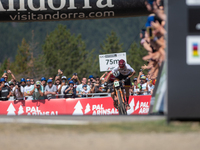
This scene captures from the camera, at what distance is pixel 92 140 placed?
5.02 m

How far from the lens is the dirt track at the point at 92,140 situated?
468cm

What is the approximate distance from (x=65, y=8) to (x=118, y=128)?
8427 millimetres

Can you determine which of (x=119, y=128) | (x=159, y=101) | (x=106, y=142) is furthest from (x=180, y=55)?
(x=106, y=142)

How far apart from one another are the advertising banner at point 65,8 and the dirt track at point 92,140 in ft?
27.2

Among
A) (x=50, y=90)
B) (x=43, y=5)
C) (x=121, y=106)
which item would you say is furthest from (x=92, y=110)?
(x=43, y=5)

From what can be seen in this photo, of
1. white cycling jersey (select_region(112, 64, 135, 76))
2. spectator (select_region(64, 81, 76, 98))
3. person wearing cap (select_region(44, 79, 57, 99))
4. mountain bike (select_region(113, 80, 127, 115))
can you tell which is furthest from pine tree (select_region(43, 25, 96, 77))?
mountain bike (select_region(113, 80, 127, 115))

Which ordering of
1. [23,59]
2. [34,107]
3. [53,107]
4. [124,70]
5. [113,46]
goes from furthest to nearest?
[113,46] → [23,59] → [34,107] → [53,107] → [124,70]

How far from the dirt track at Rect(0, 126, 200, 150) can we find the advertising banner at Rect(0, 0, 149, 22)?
8.29m

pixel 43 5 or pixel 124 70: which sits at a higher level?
pixel 43 5

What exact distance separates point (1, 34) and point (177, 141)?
647 feet

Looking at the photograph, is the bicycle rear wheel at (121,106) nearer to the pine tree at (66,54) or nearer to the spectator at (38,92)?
the spectator at (38,92)

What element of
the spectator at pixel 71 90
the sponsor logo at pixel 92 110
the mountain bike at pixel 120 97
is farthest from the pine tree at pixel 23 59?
the mountain bike at pixel 120 97

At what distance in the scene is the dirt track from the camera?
468cm

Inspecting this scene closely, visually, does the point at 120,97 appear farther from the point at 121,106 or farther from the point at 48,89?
the point at 48,89
